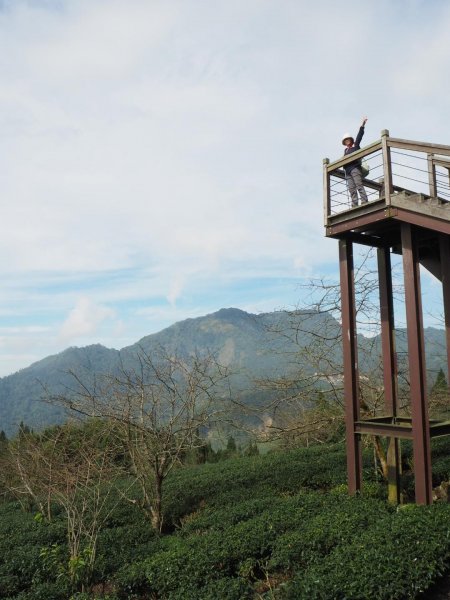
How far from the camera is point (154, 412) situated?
9.16 meters

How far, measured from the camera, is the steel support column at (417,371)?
6.94 m

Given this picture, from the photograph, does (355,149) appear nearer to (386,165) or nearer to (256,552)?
(386,165)

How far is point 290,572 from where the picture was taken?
5961 millimetres

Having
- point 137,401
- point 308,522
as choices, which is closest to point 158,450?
point 137,401

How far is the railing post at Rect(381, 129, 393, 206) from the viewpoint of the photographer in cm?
737

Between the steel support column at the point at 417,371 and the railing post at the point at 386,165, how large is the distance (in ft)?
1.71

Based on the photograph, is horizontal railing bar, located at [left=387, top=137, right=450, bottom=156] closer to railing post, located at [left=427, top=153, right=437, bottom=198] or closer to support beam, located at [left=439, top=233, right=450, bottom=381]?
railing post, located at [left=427, top=153, right=437, bottom=198]

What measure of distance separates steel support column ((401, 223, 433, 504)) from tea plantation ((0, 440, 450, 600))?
409 mm

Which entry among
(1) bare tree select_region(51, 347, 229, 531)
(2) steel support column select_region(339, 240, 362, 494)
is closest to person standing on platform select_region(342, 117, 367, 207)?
(2) steel support column select_region(339, 240, 362, 494)

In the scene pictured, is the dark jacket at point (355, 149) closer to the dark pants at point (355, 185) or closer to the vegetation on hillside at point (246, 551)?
the dark pants at point (355, 185)

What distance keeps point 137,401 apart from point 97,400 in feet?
2.38

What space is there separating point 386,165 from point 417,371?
3.07m

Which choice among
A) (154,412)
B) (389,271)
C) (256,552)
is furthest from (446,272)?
(154,412)

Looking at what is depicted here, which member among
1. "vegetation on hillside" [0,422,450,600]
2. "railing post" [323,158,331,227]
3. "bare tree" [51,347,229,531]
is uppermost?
"railing post" [323,158,331,227]
